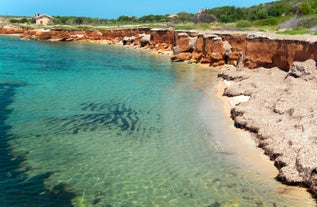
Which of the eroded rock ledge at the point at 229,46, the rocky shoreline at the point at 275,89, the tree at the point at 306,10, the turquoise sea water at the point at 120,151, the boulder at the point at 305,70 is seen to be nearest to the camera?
the turquoise sea water at the point at 120,151

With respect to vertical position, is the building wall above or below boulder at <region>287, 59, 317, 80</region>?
above

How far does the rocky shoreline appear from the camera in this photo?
37.7ft

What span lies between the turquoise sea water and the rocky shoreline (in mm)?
980

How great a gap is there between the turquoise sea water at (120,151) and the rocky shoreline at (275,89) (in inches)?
38.6

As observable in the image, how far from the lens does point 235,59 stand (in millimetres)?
36688

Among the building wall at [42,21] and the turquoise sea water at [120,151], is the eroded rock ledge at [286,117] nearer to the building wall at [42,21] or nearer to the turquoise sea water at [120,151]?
the turquoise sea water at [120,151]

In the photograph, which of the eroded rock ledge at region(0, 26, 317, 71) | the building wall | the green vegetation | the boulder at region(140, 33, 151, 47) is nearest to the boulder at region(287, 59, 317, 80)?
the eroded rock ledge at region(0, 26, 317, 71)

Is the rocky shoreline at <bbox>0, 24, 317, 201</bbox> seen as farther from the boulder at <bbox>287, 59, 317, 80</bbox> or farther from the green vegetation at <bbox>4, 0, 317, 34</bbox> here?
the green vegetation at <bbox>4, 0, 317, 34</bbox>

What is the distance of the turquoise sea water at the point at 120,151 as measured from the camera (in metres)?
10.0

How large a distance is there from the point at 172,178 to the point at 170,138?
3662mm

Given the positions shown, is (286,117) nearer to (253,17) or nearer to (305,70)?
(305,70)

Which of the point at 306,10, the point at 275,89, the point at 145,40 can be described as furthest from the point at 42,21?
the point at 275,89

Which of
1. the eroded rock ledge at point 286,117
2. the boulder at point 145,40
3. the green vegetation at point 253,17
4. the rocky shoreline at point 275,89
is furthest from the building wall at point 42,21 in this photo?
the eroded rock ledge at point 286,117

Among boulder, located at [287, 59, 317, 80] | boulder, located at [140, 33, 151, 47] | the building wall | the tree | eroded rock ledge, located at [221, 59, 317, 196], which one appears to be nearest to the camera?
eroded rock ledge, located at [221, 59, 317, 196]
